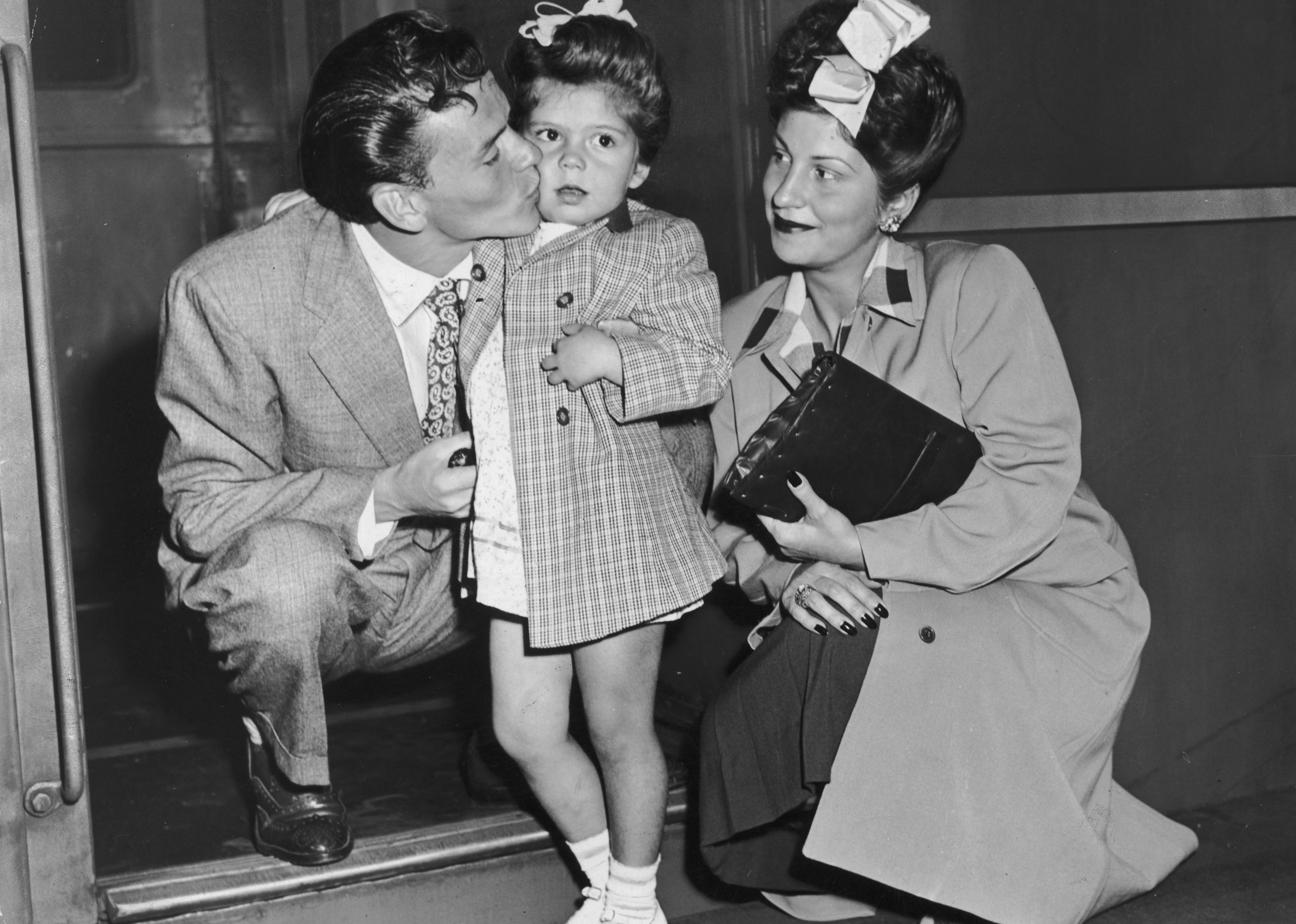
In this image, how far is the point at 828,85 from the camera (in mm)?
1827

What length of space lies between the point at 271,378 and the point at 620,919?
36.9 inches

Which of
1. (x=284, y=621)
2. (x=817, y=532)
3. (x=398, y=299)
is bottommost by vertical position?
(x=284, y=621)

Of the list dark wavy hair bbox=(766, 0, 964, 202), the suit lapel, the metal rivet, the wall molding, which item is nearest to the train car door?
the metal rivet

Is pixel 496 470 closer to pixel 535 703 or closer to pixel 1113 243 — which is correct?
pixel 535 703

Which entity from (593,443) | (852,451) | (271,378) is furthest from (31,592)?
(852,451)

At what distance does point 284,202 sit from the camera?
2113mm

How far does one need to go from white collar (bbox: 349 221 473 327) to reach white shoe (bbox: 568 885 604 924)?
35.0 inches

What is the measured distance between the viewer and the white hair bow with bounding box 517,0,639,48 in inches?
71.5

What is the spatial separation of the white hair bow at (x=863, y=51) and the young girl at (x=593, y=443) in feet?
0.76

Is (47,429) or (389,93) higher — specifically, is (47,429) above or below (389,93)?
below

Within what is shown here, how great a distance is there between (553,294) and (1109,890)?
1.17 metres

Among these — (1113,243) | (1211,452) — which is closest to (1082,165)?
(1113,243)

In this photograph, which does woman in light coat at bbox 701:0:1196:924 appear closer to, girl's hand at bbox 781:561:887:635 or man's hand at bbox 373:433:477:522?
girl's hand at bbox 781:561:887:635

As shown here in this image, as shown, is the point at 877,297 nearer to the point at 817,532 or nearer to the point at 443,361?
the point at 817,532
